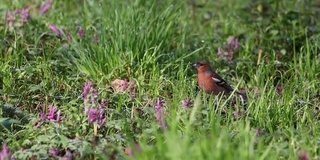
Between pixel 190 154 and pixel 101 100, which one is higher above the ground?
pixel 190 154

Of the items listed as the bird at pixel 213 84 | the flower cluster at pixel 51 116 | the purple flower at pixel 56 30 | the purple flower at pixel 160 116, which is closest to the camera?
the purple flower at pixel 160 116

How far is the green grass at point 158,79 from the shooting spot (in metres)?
3.90

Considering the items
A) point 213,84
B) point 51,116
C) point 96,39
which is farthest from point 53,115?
point 96,39

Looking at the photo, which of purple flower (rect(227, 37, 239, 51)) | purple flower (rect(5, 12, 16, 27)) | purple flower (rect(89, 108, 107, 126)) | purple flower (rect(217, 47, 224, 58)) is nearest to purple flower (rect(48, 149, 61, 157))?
purple flower (rect(89, 108, 107, 126))

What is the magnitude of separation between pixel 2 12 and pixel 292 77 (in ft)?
9.45

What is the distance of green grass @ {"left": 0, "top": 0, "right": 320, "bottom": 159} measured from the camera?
3.90 metres

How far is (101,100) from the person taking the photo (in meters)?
4.82

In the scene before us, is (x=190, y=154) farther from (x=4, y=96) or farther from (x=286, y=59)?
(x=286, y=59)

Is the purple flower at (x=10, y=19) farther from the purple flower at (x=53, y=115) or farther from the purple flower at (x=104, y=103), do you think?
the purple flower at (x=53, y=115)

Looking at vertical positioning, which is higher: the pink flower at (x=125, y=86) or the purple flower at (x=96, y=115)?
the purple flower at (x=96, y=115)

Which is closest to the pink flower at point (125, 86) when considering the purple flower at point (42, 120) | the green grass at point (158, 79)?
the green grass at point (158, 79)

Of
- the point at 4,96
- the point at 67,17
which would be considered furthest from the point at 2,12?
the point at 4,96

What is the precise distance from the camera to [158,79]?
17.3ft

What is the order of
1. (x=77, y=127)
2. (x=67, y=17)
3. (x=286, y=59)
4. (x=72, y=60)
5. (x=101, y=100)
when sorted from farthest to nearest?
(x=67, y=17) → (x=286, y=59) → (x=72, y=60) → (x=101, y=100) → (x=77, y=127)
